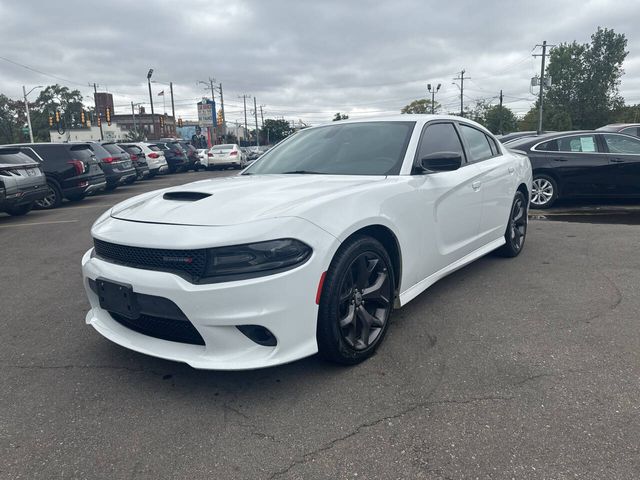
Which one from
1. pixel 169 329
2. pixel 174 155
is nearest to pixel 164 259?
pixel 169 329


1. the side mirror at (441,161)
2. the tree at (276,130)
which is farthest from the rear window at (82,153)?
the tree at (276,130)

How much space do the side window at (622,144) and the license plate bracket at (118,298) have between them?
28.6ft

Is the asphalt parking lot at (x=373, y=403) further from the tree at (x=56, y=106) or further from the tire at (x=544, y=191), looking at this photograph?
the tree at (x=56, y=106)

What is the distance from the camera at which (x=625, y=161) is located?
27.4 feet

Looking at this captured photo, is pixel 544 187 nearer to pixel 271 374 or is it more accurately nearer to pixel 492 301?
pixel 492 301

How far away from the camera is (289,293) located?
2.46m

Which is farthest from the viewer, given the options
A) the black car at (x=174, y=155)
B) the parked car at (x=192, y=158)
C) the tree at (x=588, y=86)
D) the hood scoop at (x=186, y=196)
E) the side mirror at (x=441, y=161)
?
the tree at (x=588, y=86)

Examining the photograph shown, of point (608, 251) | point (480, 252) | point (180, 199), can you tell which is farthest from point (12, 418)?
point (608, 251)

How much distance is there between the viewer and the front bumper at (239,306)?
7.88ft

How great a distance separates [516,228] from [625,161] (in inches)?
172

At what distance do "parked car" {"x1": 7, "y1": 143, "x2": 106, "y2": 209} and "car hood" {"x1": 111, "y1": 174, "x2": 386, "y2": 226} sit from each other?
30.5ft

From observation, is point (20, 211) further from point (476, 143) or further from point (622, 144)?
point (622, 144)

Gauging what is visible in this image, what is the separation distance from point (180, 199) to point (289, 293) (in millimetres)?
1114

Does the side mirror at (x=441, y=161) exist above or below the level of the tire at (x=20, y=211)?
above
